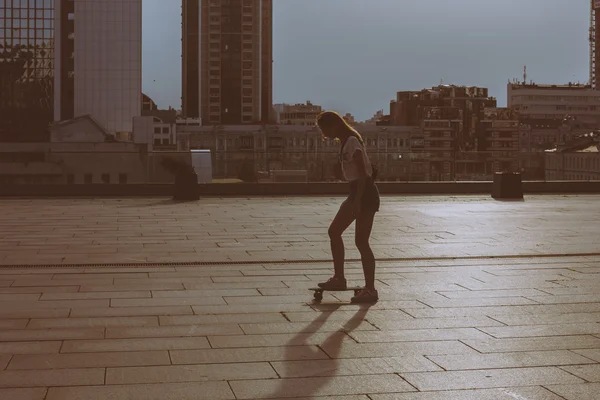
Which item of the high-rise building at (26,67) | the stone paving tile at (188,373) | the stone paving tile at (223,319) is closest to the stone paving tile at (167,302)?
the stone paving tile at (223,319)

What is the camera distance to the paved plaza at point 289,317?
219 inches

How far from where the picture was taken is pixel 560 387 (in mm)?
5453

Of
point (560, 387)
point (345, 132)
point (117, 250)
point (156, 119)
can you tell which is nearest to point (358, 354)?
point (560, 387)

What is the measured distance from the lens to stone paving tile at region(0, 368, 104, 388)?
5.50 m

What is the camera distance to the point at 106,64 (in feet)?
375

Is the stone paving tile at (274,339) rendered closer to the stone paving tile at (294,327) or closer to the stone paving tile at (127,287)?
the stone paving tile at (294,327)

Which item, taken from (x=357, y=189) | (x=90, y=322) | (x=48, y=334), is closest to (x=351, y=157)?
(x=357, y=189)

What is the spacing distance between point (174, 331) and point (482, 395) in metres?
2.47

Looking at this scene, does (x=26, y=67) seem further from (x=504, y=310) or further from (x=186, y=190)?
(x=504, y=310)

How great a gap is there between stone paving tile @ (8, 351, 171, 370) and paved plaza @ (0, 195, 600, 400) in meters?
0.02

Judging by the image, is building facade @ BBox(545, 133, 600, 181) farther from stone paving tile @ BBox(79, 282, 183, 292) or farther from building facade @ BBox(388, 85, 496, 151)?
building facade @ BBox(388, 85, 496, 151)

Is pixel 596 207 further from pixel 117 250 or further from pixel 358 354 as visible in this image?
pixel 358 354

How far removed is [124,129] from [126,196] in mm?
93804

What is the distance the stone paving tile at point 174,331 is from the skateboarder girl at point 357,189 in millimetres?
1473
